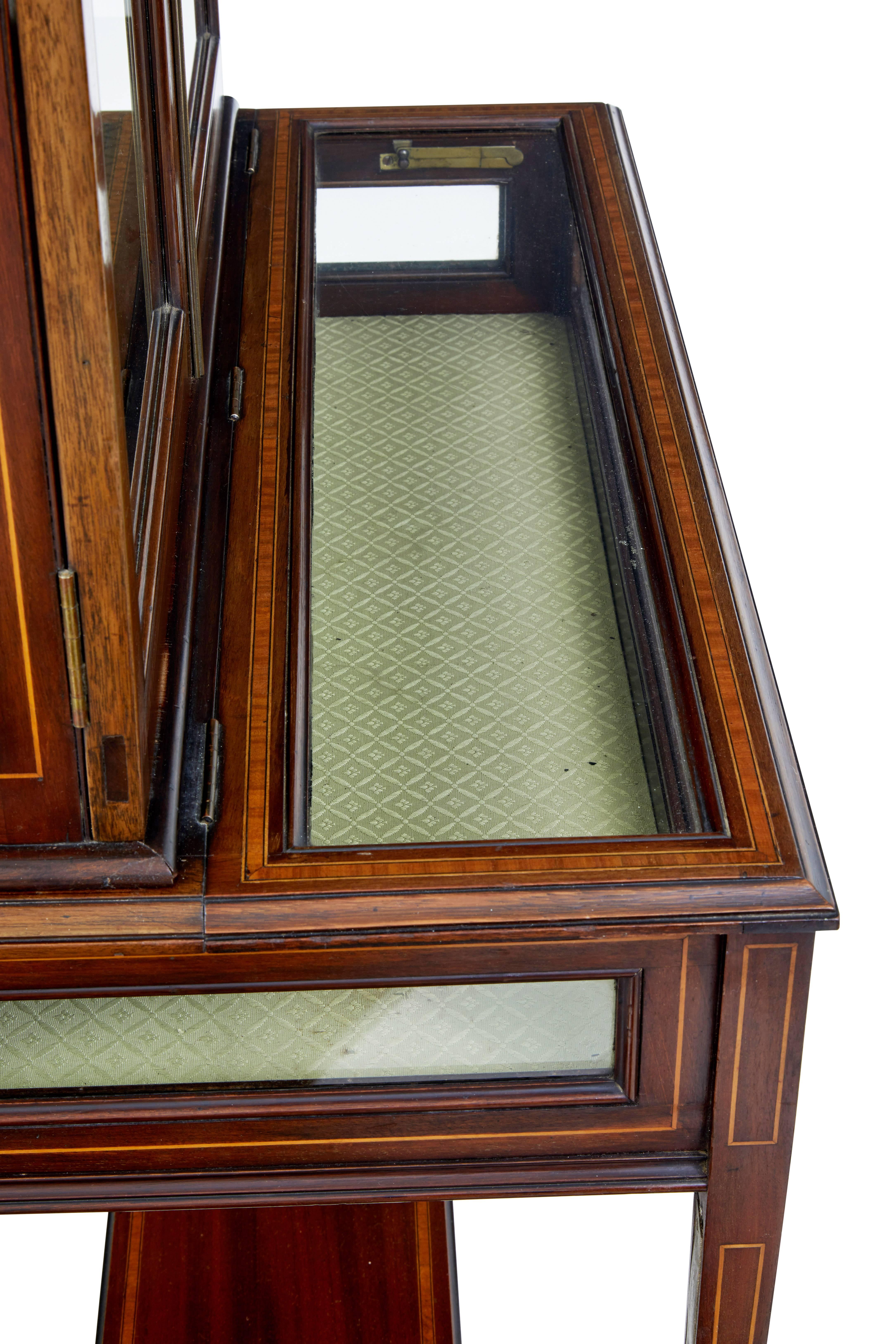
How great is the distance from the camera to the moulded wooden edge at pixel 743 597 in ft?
3.59

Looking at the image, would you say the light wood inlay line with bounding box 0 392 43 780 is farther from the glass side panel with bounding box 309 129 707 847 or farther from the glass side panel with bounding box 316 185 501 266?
the glass side panel with bounding box 316 185 501 266

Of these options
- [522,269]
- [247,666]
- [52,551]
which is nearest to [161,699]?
[247,666]

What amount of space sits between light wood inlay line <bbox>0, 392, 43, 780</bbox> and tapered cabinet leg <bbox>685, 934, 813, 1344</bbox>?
1.46 ft

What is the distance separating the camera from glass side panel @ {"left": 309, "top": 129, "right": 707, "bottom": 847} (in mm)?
1229

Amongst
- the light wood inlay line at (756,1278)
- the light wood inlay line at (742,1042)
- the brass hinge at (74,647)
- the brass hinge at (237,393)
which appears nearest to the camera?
the brass hinge at (74,647)

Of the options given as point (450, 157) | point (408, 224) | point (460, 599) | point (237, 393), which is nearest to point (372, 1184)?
point (460, 599)

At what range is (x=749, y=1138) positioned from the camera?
114cm

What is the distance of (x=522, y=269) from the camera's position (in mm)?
1704

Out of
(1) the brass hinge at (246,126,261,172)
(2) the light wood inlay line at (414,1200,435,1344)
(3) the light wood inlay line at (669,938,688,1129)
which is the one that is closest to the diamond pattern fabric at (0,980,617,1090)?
(3) the light wood inlay line at (669,938,688,1129)

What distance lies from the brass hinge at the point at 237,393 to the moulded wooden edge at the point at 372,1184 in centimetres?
61

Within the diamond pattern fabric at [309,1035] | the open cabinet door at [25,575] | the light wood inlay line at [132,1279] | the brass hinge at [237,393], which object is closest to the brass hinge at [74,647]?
the open cabinet door at [25,575]

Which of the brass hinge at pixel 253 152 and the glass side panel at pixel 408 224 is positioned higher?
the brass hinge at pixel 253 152

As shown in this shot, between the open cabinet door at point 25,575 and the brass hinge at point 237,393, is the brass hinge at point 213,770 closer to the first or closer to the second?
the open cabinet door at point 25,575

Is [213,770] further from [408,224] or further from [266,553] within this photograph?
[408,224]
